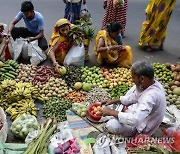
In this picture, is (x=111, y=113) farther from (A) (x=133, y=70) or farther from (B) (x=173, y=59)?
(B) (x=173, y=59)

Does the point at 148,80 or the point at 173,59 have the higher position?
the point at 148,80

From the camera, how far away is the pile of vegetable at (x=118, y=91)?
539 centimetres

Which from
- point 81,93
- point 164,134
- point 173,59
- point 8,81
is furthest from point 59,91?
point 173,59

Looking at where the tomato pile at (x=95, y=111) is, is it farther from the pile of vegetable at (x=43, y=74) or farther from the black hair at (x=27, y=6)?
the black hair at (x=27, y=6)

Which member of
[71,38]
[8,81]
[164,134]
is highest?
[71,38]

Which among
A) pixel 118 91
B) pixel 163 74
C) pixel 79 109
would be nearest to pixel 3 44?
pixel 79 109

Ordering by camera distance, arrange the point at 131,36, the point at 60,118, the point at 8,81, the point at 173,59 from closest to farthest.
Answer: the point at 60,118
the point at 8,81
the point at 173,59
the point at 131,36

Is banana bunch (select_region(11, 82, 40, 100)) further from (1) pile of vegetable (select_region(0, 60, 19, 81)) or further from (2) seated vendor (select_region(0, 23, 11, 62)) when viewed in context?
(2) seated vendor (select_region(0, 23, 11, 62))

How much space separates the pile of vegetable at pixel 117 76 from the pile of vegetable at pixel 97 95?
29cm

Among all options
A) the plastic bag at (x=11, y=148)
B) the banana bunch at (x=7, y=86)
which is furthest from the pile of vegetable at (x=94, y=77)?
the plastic bag at (x=11, y=148)

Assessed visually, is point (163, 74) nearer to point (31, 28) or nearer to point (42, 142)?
point (31, 28)

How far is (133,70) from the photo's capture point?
3875 millimetres

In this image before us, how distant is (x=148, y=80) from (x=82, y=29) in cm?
257

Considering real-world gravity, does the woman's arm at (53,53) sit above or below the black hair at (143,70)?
below
